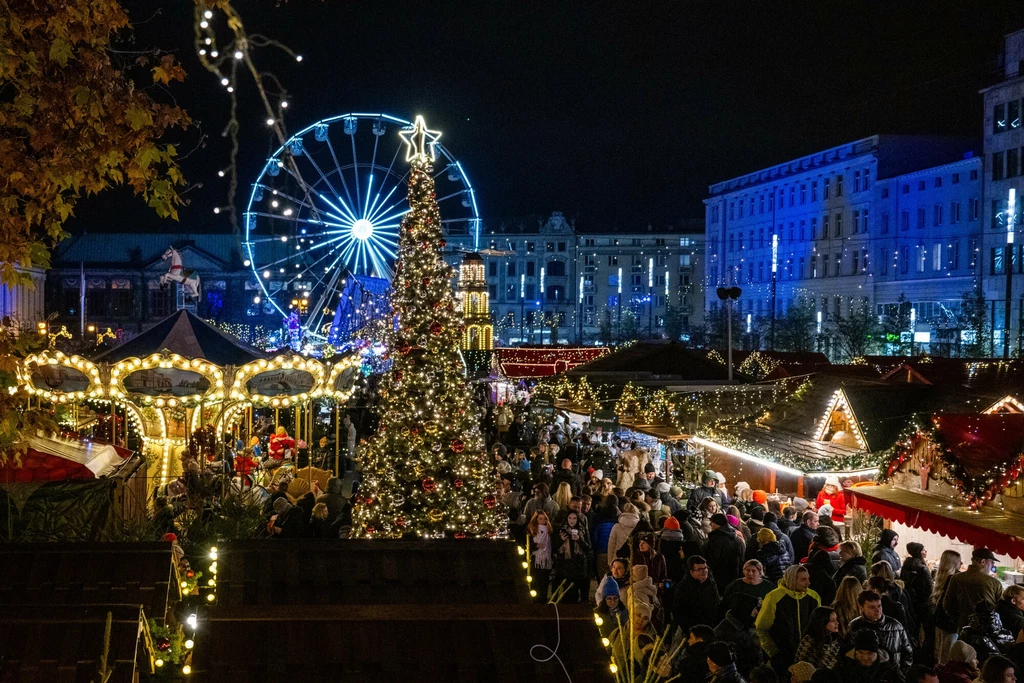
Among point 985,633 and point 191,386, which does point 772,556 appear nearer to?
point 985,633

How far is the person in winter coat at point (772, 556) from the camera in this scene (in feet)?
33.3

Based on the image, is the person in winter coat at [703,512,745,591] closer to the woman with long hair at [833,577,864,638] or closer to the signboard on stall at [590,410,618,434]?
the woman with long hair at [833,577,864,638]

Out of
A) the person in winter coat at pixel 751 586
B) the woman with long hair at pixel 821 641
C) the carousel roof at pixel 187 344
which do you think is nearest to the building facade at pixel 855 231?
the carousel roof at pixel 187 344

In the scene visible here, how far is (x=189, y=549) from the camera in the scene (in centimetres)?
1115

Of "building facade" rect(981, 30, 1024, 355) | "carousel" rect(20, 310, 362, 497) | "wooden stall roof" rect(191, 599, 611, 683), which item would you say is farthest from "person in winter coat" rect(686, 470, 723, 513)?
"building facade" rect(981, 30, 1024, 355)

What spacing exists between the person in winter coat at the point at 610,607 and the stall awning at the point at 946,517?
2.92 meters

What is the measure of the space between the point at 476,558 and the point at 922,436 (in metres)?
6.31

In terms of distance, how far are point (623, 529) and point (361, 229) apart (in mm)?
20774

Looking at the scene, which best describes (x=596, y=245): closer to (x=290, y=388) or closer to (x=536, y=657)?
(x=290, y=388)

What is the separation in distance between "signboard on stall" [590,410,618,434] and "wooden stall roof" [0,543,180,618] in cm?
1502

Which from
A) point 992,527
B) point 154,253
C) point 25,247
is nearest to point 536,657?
point 25,247

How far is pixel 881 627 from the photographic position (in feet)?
23.9

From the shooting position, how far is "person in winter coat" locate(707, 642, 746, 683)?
635cm

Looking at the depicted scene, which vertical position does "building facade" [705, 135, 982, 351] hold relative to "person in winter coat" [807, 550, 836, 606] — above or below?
above
